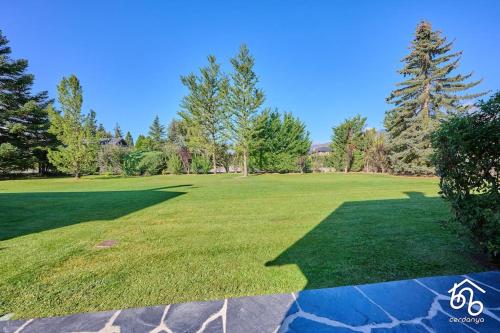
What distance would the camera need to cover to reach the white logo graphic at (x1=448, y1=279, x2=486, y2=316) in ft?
6.61

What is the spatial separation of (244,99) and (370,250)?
1947cm

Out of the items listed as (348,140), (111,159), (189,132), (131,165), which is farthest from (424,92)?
(111,159)

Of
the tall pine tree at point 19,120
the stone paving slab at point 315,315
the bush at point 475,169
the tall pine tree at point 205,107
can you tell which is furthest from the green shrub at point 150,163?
the bush at point 475,169

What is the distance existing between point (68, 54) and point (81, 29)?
2818mm

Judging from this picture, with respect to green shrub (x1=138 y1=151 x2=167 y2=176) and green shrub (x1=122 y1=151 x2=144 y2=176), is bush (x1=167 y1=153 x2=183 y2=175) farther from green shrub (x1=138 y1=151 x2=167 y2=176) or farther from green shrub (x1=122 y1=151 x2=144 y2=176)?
green shrub (x1=122 y1=151 x2=144 y2=176)

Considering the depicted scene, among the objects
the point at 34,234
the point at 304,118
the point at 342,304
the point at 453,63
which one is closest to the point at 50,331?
the point at 342,304

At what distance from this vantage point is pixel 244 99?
21.4m

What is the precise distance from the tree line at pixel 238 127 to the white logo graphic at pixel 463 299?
1446cm

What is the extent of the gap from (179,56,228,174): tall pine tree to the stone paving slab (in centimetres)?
2399

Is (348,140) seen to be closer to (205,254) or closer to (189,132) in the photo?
(189,132)

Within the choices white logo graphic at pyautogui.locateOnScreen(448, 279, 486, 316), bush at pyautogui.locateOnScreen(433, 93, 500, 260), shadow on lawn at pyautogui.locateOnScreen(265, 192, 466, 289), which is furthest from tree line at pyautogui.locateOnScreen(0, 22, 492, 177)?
white logo graphic at pyautogui.locateOnScreen(448, 279, 486, 316)

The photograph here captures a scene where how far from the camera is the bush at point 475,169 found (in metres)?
2.50

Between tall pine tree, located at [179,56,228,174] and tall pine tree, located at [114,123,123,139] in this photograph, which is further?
tall pine tree, located at [114,123,123,139]

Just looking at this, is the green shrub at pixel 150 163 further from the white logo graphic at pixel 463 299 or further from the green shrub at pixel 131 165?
the white logo graphic at pixel 463 299
